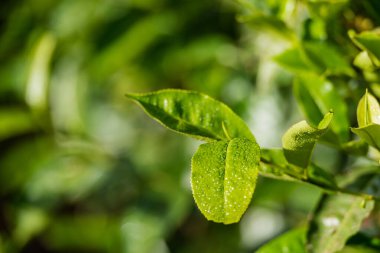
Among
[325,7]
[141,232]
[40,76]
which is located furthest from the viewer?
[40,76]

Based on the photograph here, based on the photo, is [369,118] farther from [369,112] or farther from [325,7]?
[325,7]

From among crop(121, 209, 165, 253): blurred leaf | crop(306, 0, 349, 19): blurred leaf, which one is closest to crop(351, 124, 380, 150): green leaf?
crop(306, 0, 349, 19): blurred leaf

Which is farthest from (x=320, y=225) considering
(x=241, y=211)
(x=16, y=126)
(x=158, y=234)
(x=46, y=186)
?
(x=16, y=126)

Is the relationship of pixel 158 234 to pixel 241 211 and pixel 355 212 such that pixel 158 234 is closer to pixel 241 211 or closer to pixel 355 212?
pixel 355 212

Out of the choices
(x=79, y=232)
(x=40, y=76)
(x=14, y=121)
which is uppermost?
(x=40, y=76)

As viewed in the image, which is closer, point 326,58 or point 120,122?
point 326,58

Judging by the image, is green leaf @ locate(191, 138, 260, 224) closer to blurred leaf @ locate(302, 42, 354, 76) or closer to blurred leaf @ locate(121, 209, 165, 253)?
blurred leaf @ locate(302, 42, 354, 76)

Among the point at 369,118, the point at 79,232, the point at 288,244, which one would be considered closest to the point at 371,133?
the point at 369,118
